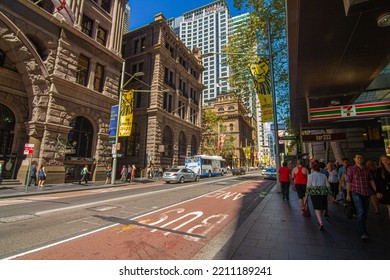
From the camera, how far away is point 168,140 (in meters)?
31.6

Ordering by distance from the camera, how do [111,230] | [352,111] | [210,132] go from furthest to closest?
[210,132] → [352,111] → [111,230]

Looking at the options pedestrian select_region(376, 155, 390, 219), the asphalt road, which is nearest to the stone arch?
the asphalt road

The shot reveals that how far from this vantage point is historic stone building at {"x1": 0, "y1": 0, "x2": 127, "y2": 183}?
623 inches

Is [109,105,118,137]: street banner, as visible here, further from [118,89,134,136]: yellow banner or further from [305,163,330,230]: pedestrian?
[305,163,330,230]: pedestrian

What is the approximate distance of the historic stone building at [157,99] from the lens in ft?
93.0

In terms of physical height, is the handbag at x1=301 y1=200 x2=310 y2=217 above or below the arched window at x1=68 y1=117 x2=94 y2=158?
below

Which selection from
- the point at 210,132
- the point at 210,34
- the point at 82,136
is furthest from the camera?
the point at 210,34

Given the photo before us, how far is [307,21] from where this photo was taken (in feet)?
16.4

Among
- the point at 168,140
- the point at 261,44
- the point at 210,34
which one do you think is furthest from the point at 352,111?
the point at 210,34

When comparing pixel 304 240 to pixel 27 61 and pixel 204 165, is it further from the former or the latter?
pixel 204 165

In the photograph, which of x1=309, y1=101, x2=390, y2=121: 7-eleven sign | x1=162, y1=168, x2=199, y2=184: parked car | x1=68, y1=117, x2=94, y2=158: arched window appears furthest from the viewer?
x1=162, y1=168, x2=199, y2=184: parked car

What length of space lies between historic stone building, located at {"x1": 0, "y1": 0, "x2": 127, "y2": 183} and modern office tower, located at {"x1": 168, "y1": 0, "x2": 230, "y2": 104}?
95999mm

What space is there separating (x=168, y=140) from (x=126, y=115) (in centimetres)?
1163

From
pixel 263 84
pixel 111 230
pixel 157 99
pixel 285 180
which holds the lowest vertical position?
pixel 111 230
